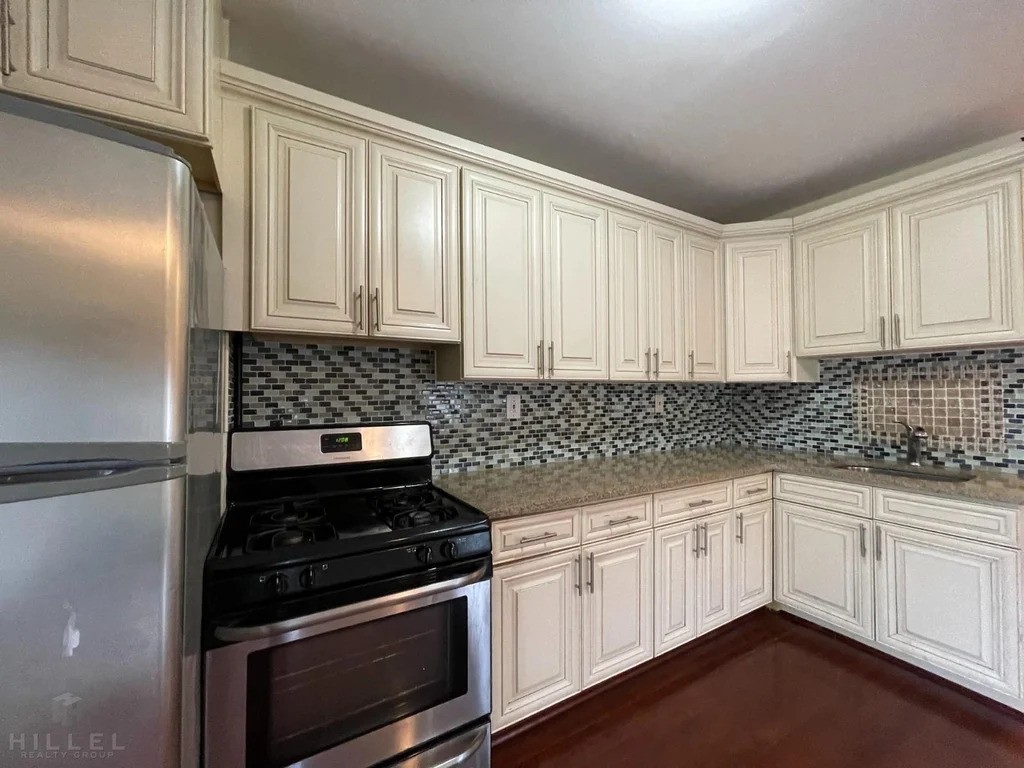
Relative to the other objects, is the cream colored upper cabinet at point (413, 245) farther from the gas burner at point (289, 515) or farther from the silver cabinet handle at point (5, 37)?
the silver cabinet handle at point (5, 37)

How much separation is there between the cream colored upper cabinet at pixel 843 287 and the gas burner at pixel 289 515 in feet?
9.06

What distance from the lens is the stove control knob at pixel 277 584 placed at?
1.10 meters

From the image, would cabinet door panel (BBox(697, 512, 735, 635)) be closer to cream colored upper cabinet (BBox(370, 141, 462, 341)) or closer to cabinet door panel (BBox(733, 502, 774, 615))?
cabinet door panel (BBox(733, 502, 774, 615))

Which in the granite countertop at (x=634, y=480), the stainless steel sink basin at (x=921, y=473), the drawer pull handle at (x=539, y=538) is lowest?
the drawer pull handle at (x=539, y=538)

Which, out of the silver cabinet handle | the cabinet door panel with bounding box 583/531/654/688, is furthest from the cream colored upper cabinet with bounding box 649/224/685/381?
the silver cabinet handle

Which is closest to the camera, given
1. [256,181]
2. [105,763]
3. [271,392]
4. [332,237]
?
[105,763]

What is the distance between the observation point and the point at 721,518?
7.50ft

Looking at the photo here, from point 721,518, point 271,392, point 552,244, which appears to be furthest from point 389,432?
point 721,518

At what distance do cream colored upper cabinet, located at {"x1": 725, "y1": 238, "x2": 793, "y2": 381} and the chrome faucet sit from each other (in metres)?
0.66

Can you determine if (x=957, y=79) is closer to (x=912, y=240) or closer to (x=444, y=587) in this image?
(x=912, y=240)

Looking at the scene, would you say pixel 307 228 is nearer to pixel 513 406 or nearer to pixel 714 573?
pixel 513 406

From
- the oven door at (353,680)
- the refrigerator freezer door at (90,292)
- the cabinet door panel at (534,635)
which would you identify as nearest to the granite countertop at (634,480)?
the cabinet door panel at (534,635)

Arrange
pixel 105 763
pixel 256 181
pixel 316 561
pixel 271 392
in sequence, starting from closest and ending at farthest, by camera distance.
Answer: pixel 105 763
pixel 316 561
pixel 256 181
pixel 271 392

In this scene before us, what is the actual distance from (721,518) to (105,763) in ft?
7.72
